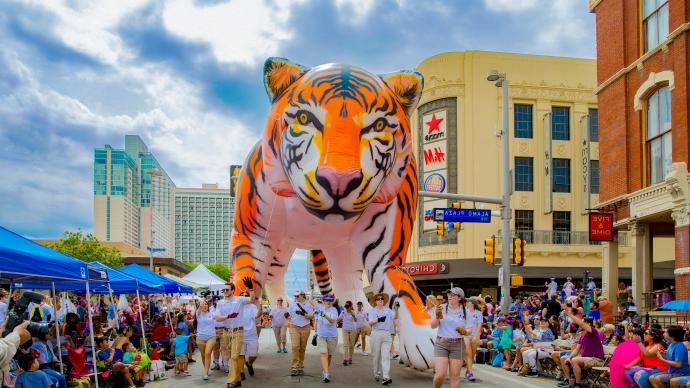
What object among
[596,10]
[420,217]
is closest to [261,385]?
[596,10]

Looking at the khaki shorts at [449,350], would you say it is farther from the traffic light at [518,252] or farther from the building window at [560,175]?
the building window at [560,175]

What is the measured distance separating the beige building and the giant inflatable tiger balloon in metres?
24.0

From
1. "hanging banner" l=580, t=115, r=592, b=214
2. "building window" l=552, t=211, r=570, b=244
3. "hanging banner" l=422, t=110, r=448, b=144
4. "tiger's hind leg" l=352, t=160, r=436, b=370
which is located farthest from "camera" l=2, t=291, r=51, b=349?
"building window" l=552, t=211, r=570, b=244

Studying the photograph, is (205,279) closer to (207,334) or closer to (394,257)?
(207,334)

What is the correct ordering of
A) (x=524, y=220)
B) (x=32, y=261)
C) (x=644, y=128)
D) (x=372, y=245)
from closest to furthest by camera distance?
(x=32, y=261)
(x=372, y=245)
(x=644, y=128)
(x=524, y=220)

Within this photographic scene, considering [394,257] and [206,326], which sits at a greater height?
[394,257]

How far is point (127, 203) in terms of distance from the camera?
5709 inches

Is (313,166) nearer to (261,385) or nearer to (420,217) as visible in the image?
(261,385)

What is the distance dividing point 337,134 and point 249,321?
3782mm

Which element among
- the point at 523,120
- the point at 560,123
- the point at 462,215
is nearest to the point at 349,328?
the point at 462,215

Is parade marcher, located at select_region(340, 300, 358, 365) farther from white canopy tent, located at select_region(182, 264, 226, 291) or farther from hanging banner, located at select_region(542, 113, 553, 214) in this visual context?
hanging banner, located at select_region(542, 113, 553, 214)

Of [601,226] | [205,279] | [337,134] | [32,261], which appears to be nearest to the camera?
[32,261]

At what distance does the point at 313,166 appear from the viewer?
377 inches

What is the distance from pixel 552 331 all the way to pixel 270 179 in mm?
7325
